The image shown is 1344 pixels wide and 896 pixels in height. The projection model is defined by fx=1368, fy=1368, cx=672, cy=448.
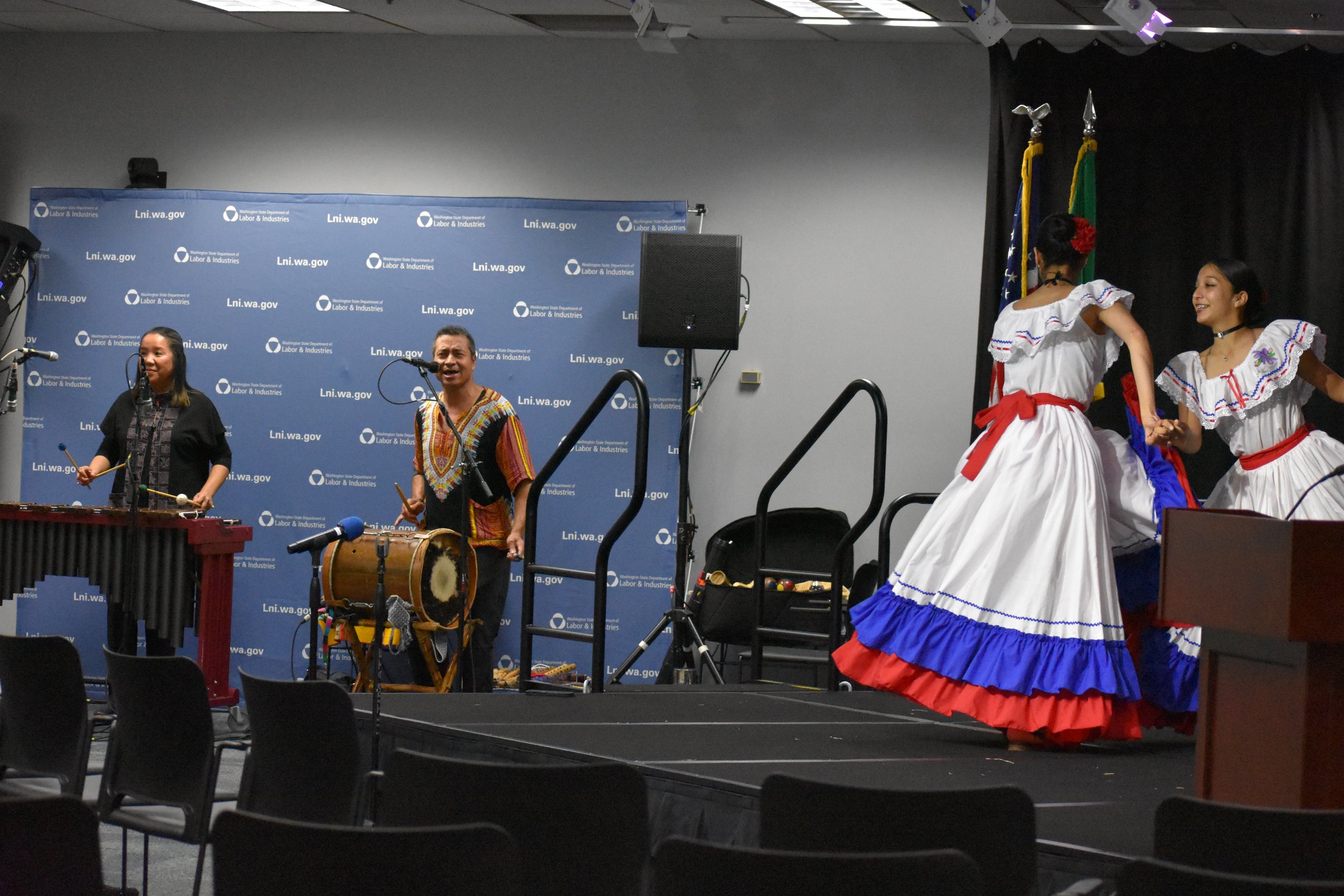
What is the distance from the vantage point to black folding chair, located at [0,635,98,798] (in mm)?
3547

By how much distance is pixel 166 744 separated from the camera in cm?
338

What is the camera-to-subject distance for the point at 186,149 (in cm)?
761

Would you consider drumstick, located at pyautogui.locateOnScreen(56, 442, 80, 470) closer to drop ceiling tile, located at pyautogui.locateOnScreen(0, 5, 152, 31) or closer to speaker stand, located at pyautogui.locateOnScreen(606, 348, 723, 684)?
drop ceiling tile, located at pyautogui.locateOnScreen(0, 5, 152, 31)

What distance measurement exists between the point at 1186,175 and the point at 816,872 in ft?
17.8

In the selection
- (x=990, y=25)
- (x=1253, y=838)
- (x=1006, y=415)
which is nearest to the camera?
(x=1253, y=838)

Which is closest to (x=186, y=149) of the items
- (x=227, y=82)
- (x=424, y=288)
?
(x=227, y=82)

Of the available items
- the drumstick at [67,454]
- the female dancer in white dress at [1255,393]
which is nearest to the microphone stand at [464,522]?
the drumstick at [67,454]

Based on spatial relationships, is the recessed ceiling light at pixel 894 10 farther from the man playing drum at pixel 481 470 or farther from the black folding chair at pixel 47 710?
the black folding chair at pixel 47 710

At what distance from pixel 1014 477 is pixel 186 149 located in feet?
18.3

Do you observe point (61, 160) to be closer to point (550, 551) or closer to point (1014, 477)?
point (550, 551)

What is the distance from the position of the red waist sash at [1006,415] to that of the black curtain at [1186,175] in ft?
8.33

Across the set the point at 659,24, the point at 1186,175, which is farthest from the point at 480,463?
the point at 1186,175

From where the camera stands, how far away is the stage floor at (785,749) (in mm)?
3125

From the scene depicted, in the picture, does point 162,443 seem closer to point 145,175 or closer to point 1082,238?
point 145,175
